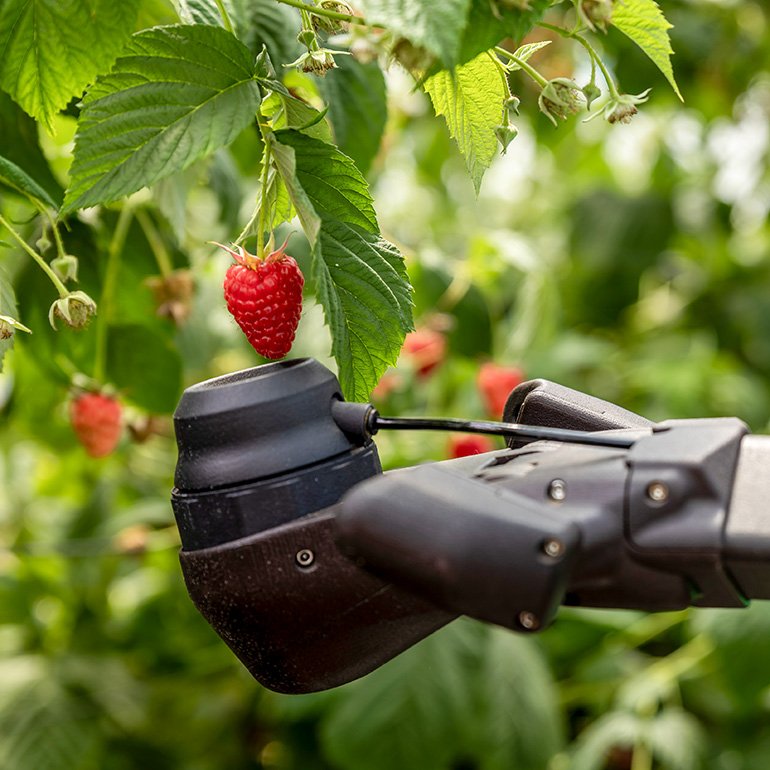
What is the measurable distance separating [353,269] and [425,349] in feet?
1.88

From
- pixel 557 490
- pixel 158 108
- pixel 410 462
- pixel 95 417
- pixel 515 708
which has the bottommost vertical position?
pixel 515 708

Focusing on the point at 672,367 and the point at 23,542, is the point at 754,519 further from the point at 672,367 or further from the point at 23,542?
the point at 672,367

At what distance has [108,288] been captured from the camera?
671 mm

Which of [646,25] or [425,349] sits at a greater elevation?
[646,25]

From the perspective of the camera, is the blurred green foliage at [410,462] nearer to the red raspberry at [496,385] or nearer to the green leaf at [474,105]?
the red raspberry at [496,385]

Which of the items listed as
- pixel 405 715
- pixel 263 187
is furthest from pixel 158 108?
pixel 405 715

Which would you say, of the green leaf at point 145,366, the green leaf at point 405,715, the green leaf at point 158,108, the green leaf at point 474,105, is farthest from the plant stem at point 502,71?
the green leaf at point 405,715

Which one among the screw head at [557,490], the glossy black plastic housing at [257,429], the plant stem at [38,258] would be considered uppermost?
the plant stem at [38,258]

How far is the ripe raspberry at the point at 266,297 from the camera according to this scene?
1.45 ft

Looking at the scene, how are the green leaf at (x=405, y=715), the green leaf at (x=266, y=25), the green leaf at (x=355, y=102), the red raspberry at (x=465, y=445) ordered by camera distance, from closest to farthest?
the green leaf at (x=266, y=25) < the green leaf at (x=355, y=102) < the red raspberry at (x=465, y=445) < the green leaf at (x=405, y=715)

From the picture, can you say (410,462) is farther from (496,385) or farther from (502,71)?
(502,71)

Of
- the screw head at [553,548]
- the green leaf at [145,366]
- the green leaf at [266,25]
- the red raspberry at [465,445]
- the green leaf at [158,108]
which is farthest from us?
the red raspberry at [465,445]

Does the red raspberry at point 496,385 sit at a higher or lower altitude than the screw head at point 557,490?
lower

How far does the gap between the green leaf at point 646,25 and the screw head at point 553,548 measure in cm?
22
